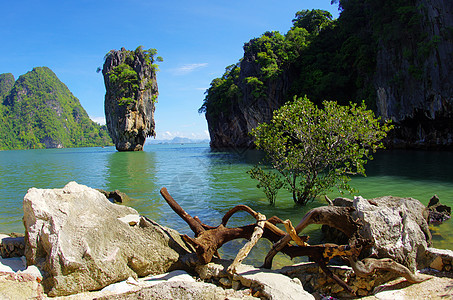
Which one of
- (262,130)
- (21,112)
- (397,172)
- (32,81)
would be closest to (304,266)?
(262,130)

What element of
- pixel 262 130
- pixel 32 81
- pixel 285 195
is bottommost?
pixel 285 195

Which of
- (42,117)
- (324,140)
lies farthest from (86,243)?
(42,117)

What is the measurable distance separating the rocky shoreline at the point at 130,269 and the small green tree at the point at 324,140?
4.01 meters

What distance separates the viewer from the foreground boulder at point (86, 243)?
3.75m

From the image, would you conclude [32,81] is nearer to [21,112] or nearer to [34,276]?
[21,112]

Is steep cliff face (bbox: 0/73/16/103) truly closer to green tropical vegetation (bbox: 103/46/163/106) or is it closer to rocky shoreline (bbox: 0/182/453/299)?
green tropical vegetation (bbox: 103/46/163/106)

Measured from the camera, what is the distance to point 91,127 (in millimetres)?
165375

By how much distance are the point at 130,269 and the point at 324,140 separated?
6.58 metres

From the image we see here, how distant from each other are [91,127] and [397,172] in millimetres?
172616

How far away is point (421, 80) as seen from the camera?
83.8 ft

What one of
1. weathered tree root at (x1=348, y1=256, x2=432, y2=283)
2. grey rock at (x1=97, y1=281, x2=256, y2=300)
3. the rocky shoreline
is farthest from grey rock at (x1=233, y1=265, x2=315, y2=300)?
weathered tree root at (x1=348, y1=256, x2=432, y2=283)

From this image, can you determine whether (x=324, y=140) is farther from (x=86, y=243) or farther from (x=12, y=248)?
(x=12, y=248)

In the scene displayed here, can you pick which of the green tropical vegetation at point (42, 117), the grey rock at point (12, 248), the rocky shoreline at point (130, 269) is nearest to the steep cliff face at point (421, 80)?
the rocky shoreline at point (130, 269)

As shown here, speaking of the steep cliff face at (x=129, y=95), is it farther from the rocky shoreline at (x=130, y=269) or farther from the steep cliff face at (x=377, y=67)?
the rocky shoreline at (x=130, y=269)
